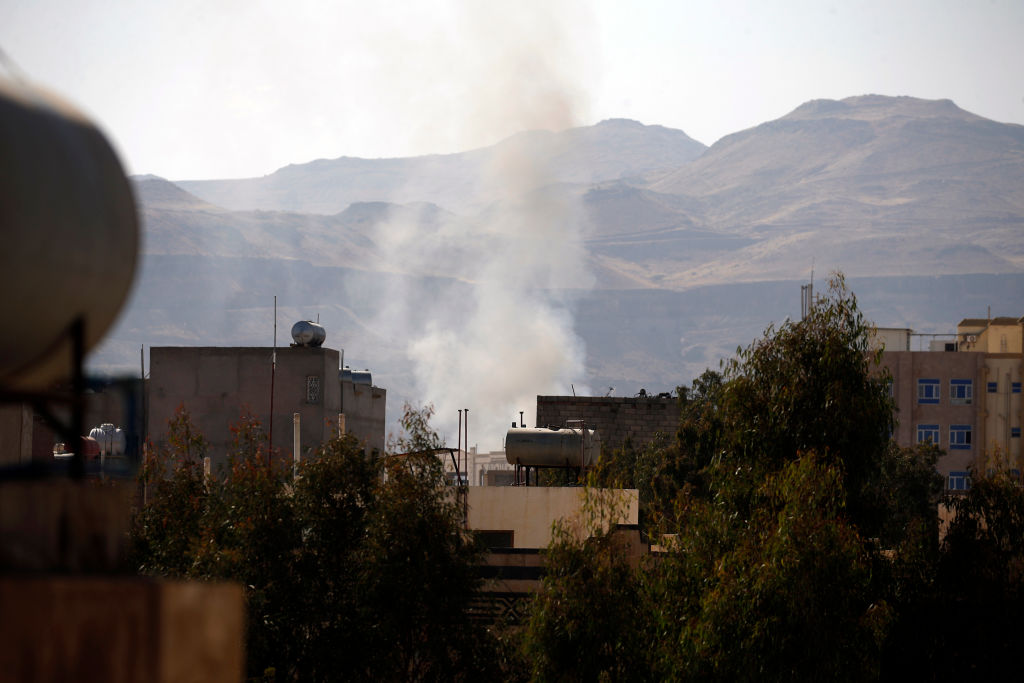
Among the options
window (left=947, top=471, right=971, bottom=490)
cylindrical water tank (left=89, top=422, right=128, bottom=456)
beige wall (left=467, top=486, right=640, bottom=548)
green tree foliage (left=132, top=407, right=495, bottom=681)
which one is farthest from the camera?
window (left=947, top=471, right=971, bottom=490)

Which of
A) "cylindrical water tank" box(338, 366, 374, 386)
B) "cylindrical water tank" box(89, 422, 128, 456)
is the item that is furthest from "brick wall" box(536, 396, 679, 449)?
"cylindrical water tank" box(89, 422, 128, 456)

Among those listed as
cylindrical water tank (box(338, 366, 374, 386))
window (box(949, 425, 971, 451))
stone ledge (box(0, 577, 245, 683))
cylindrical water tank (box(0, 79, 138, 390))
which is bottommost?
window (box(949, 425, 971, 451))

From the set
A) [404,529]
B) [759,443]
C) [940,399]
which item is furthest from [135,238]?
[940,399]

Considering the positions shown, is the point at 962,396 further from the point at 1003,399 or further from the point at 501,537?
the point at 501,537

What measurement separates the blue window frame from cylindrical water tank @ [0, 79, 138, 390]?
3394 inches

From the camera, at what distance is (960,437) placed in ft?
286

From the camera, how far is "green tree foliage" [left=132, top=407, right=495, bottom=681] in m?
19.4

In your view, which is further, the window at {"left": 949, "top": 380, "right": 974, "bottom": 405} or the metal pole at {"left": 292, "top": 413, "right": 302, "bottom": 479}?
the window at {"left": 949, "top": 380, "right": 974, "bottom": 405}

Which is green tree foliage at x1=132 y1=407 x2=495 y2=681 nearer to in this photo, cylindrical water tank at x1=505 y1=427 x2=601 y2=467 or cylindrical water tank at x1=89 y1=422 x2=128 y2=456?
cylindrical water tank at x1=505 y1=427 x2=601 y2=467

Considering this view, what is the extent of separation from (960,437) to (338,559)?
7561cm

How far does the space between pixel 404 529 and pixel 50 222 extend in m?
14.8

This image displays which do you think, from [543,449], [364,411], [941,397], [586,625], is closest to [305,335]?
[364,411]

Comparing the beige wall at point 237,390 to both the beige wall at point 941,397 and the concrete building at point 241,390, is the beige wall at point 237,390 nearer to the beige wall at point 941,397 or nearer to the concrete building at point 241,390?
the concrete building at point 241,390

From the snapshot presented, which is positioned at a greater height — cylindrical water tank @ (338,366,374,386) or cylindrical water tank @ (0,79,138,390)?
cylindrical water tank @ (0,79,138,390)
